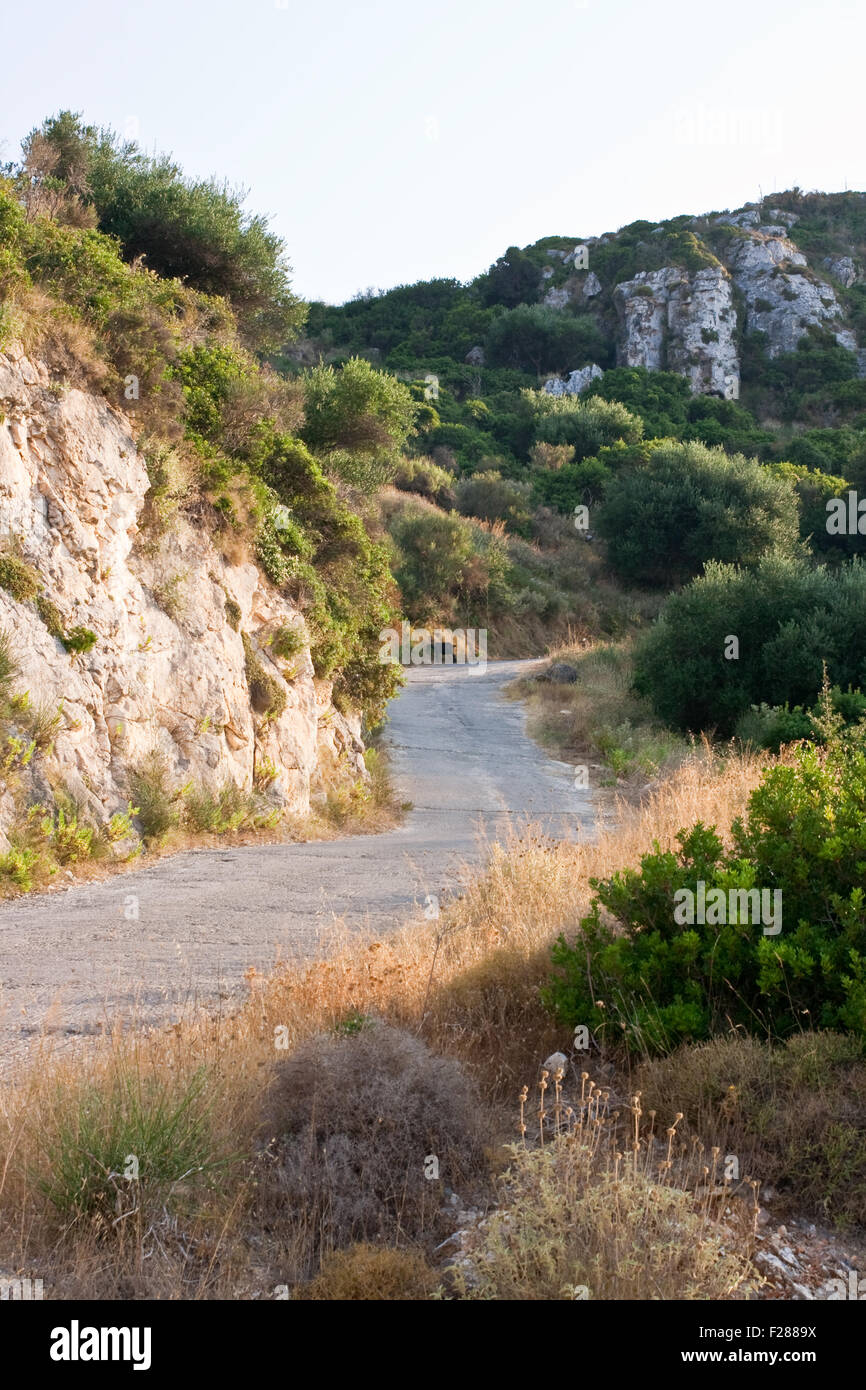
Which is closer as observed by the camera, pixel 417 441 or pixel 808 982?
pixel 808 982

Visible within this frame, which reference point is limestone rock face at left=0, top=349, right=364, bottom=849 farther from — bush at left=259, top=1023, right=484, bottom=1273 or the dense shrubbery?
Result: the dense shrubbery

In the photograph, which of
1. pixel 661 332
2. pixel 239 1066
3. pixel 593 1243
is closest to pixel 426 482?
pixel 661 332

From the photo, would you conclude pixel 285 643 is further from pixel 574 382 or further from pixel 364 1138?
pixel 574 382

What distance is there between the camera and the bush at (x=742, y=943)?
414 cm

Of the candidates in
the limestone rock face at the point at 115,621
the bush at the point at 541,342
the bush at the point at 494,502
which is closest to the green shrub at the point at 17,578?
the limestone rock face at the point at 115,621

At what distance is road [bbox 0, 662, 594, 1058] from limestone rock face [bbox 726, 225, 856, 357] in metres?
52.1

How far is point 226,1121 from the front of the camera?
12.2 ft

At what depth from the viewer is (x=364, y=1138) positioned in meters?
3.63

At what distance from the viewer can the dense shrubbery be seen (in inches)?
708

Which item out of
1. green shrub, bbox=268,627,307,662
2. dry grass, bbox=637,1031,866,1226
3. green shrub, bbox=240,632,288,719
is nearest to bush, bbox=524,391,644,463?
green shrub, bbox=268,627,307,662

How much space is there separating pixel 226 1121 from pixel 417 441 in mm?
45022

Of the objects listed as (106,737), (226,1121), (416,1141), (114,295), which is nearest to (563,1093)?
(416,1141)
